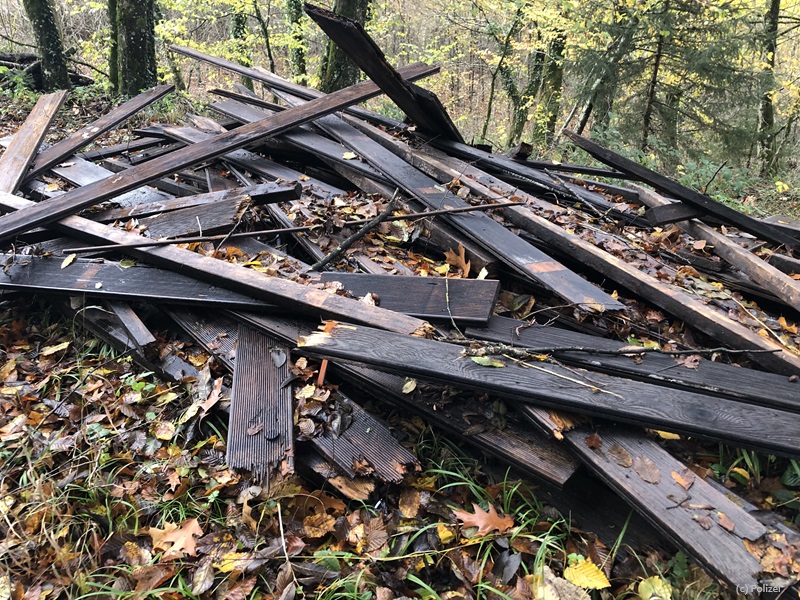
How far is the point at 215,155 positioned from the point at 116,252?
1.41m

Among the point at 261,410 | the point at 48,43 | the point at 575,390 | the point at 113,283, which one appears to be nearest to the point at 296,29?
the point at 48,43

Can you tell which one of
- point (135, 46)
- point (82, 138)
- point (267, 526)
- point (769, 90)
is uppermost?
point (769, 90)

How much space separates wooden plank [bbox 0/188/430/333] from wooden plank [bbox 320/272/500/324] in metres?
0.19

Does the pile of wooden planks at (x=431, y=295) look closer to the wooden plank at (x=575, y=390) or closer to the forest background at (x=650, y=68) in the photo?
the wooden plank at (x=575, y=390)

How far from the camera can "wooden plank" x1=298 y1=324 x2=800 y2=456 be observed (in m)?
2.08

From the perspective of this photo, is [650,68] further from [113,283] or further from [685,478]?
[113,283]

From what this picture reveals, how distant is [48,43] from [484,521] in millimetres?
10768

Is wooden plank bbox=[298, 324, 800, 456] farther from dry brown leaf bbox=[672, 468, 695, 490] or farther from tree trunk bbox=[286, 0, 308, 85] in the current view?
tree trunk bbox=[286, 0, 308, 85]

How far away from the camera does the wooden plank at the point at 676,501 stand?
5.64 feet

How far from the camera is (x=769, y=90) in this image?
810cm

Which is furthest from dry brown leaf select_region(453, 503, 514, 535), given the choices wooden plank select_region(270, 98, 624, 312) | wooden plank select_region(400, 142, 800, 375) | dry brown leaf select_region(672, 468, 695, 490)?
wooden plank select_region(400, 142, 800, 375)

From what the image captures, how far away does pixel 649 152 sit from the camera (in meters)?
9.17

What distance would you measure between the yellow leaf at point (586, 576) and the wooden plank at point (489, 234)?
1371 millimetres

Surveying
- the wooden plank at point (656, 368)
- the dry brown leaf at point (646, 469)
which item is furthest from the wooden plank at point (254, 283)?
the dry brown leaf at point (646, 469)
